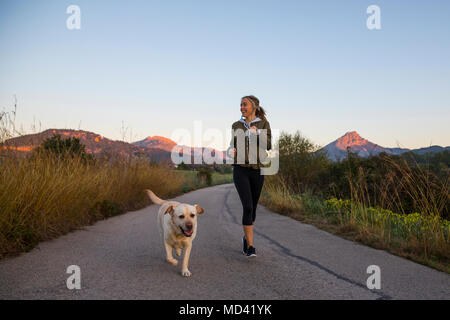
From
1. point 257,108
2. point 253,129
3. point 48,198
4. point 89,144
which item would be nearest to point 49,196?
point 48,198

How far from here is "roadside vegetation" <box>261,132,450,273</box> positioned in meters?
5.45

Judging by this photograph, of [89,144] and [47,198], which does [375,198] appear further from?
[89,144]

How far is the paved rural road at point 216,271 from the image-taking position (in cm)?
334

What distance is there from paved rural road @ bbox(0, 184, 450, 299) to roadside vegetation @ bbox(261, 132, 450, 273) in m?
0.69

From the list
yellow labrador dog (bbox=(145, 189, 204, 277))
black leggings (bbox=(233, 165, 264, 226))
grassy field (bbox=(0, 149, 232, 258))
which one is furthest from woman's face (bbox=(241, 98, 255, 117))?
grassy field (bbox=(0, 149, 232, 258))

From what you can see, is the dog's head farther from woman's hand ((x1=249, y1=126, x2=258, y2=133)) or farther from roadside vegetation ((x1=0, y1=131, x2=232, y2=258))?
roadside vegetation ((x1=0, y1=131, x2=232, y2=258))

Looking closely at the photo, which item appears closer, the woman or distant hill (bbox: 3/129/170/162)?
the woman

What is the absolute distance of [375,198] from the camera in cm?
853

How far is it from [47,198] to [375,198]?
8029mm

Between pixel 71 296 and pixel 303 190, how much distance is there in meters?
13.8

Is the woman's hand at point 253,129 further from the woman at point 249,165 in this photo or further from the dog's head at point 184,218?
the dog's head at point 184,218

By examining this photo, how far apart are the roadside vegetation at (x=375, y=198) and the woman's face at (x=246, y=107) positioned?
2777 mm

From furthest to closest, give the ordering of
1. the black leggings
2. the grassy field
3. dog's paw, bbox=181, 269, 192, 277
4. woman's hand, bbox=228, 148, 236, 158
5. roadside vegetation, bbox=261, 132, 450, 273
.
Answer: roadside vegetation, bbox=261, 132, 450, 273 → woman's hand, bbox=228, 148, 236, 158 → the black leggings → the grassy field → dog's paw, bbox=181, 269, 192, 277
